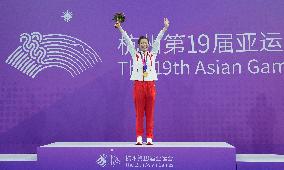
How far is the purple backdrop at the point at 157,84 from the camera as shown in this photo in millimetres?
6879

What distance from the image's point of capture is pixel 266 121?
22.5ft

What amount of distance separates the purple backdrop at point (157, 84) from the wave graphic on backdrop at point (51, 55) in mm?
68

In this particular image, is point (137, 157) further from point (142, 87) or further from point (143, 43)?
point (143, 43)

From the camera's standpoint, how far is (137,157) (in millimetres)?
5801

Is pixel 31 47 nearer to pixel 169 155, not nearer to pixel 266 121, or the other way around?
pixel 169 155

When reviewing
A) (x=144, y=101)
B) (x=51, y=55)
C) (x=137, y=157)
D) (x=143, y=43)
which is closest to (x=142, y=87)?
(x=144, y=101)

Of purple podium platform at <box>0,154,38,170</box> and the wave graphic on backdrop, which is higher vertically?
the wave graphic on backdrop

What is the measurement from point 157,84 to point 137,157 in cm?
143

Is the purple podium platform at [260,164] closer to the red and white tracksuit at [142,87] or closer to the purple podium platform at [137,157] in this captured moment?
the purple podium platform at [137,157]

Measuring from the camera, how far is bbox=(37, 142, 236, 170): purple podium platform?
577 cm

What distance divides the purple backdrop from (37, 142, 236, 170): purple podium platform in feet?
3.62

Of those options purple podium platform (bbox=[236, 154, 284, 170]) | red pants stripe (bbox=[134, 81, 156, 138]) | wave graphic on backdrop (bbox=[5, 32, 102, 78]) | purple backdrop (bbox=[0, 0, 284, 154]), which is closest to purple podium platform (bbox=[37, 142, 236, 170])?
purple podium platform (bbox=[236, 154, 284, 170])

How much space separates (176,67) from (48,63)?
→ 1.71m

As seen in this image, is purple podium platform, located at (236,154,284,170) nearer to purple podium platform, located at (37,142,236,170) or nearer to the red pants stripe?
purple podium platform, located at (37,142,236,170)
